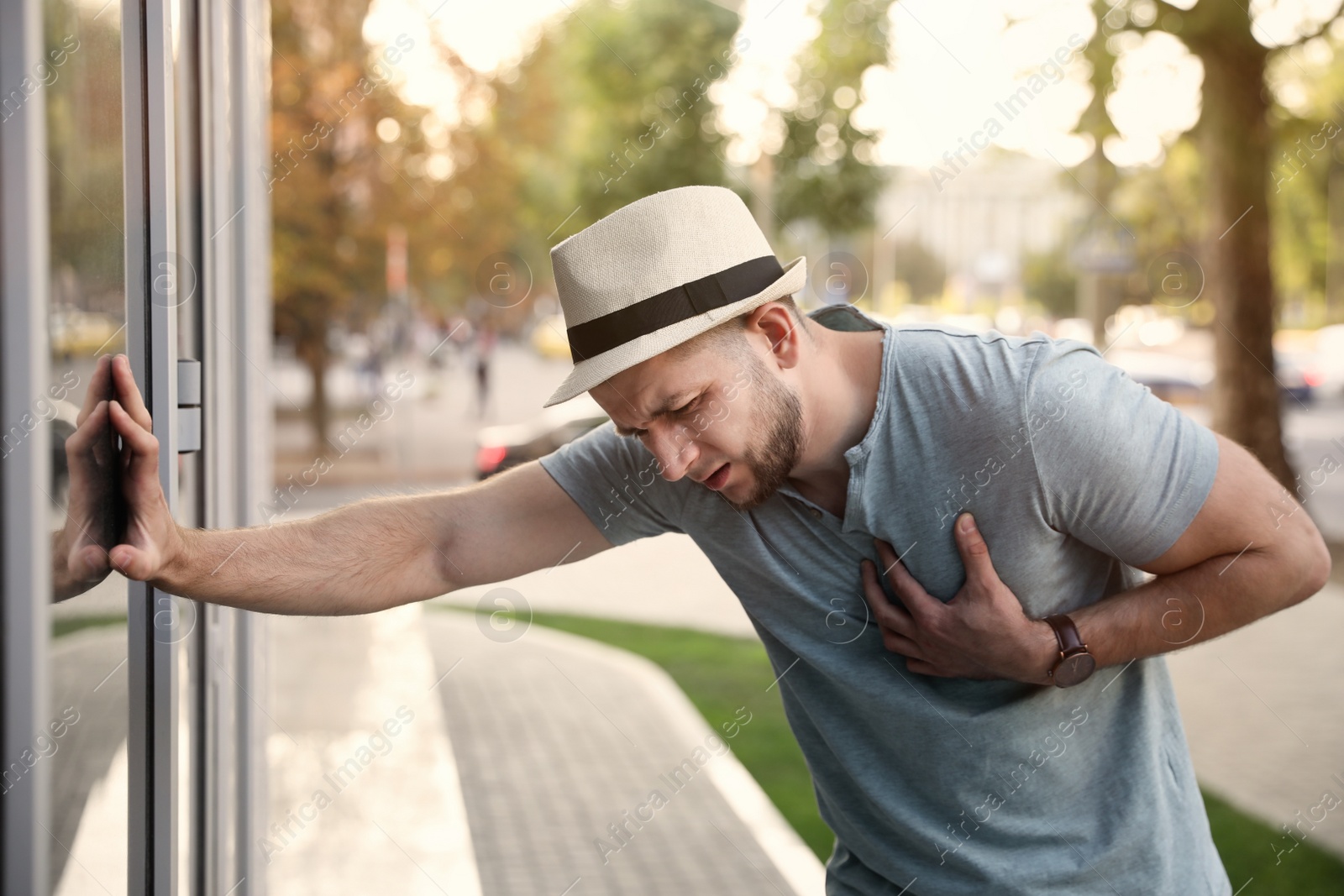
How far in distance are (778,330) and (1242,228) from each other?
10572mm

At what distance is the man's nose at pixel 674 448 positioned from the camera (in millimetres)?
1853

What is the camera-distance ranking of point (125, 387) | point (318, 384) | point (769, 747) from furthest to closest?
1. point (318, 384)
2. point (769, 747)
3. point (125, 387)

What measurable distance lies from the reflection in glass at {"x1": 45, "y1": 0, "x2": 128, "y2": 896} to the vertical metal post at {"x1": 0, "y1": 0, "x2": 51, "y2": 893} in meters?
0.06

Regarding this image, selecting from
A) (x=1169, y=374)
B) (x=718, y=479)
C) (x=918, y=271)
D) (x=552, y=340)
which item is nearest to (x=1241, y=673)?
(x=718, y=479)

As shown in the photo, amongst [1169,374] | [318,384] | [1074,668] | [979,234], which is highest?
[979,234]

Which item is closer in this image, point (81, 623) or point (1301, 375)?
point (81, 623)

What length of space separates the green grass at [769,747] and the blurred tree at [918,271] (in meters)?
41.6

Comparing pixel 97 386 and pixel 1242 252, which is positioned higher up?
pixel 1242 252

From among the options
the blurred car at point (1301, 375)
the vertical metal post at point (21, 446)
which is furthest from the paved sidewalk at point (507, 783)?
the blurred car at point (1301, 375)

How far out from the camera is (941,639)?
6.19 feet

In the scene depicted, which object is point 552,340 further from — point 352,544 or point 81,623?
point 81,623

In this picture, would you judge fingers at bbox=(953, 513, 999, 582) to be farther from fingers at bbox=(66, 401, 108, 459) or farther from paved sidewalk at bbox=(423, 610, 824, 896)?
paved sidewalk at bbox=(423, 610, 824, 896)

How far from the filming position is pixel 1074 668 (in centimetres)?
188

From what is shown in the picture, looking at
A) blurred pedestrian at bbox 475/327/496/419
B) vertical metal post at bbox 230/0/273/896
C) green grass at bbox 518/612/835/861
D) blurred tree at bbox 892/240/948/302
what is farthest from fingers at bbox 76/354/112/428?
blurred tree at bbox 892/240/948/302
